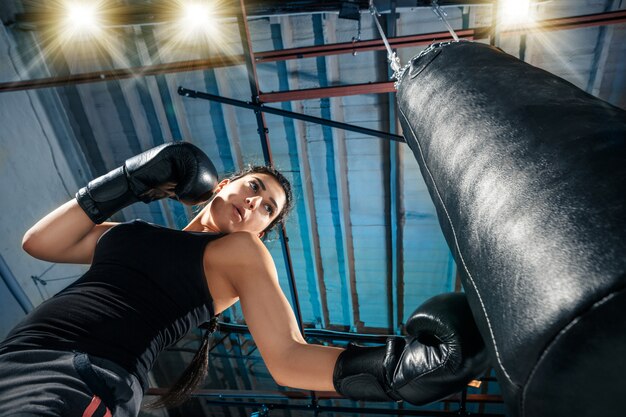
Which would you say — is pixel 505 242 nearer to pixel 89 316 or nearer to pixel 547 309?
pixel 547 309

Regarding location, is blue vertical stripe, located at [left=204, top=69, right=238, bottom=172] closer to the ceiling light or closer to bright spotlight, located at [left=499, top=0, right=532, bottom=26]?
the ceiling light

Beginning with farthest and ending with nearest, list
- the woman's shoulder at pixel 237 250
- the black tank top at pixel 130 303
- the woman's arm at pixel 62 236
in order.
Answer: the woman's arm at pixel 62 236 → the woman's shoulder at pixel 237 250 → the black tank top at pixel 130 303

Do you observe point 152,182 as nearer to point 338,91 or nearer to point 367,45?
point 338,91

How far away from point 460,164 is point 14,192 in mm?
5266

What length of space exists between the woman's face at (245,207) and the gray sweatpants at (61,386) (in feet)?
3.33

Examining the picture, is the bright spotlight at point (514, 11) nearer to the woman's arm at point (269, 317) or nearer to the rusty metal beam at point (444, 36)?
the rusty metal beam at point (444, 36)

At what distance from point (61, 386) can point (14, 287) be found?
13.6 feet

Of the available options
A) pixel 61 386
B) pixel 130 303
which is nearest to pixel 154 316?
pixel 130 303

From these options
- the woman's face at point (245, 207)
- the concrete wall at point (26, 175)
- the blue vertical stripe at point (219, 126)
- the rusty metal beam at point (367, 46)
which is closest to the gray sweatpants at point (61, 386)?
the woman's face at point (245, 207)

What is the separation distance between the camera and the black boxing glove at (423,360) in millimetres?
951

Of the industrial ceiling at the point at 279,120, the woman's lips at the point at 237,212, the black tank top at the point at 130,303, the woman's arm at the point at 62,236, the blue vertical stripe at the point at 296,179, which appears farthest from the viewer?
the blue vertical stripe at the point at 296,179

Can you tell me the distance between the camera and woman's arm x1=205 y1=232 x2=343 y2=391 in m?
1.20

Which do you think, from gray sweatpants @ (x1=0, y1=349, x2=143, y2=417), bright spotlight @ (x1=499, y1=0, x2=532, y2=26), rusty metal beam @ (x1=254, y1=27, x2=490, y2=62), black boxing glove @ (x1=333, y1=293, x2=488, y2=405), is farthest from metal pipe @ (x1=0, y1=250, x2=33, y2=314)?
bright spotlight @ (x1=499, y1=0, x2=532, y2=26)

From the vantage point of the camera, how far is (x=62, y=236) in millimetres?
1770
